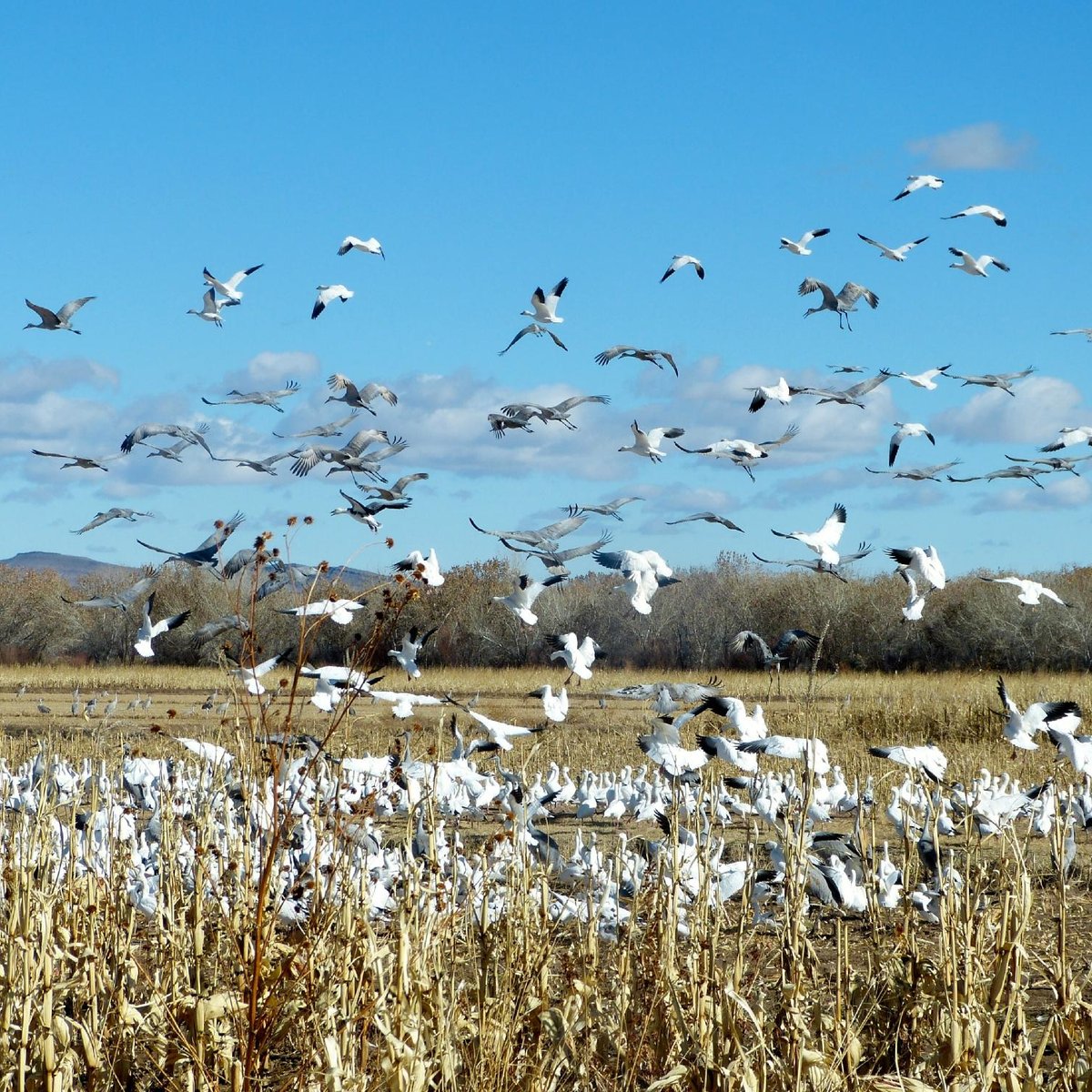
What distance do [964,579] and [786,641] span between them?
32.9 metres

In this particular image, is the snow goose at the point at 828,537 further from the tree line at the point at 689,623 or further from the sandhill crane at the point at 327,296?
the tree line at the point at 689,623

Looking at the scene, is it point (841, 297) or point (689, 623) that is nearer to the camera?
point (841, 297)

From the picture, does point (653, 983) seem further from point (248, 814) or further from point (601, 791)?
point (601, 791)

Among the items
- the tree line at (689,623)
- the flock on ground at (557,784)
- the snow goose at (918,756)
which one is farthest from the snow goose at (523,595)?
the tree line at (689,623)

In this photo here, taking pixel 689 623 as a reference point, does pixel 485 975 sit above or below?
below

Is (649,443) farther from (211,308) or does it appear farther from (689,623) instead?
(689,623)

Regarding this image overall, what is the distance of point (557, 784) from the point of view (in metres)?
11.7

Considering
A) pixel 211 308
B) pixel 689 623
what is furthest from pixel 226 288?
pixel 689 623

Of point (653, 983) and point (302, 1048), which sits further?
point (653, 983)

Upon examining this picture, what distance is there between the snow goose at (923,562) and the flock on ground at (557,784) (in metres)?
0.01

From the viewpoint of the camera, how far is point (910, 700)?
1953cm

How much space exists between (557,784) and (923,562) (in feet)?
14.6

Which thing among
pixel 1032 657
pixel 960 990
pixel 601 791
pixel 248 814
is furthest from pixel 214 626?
pixel 1032 657

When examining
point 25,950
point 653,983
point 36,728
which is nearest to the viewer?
point 25,950
